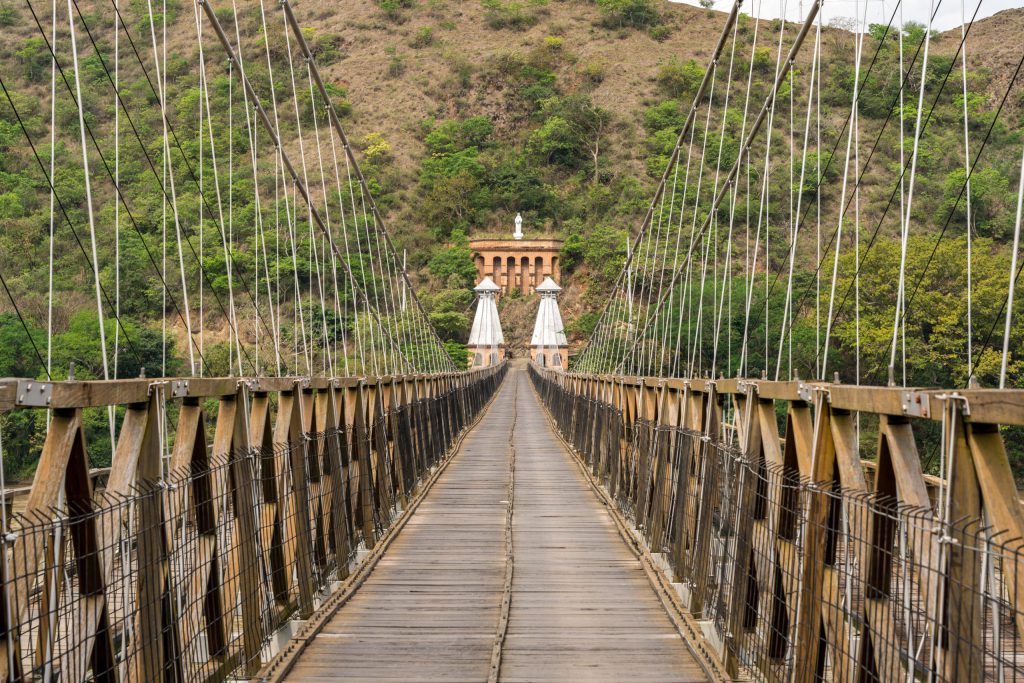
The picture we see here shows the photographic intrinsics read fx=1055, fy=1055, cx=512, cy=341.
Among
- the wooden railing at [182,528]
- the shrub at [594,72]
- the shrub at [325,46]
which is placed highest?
the shrub at [325,46]

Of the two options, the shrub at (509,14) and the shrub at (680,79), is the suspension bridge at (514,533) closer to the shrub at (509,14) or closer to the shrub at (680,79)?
the shrub at (680,79)

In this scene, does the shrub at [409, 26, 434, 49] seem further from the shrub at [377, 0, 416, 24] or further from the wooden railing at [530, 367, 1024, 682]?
the wooden railing at [530, 367, 1024, 682]

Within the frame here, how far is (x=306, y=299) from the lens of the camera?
4509 centimetres

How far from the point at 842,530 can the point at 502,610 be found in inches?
96.3

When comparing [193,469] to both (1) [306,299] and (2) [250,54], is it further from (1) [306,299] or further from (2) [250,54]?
(2) [250,54]

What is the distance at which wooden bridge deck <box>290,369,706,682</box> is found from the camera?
14.0 ft

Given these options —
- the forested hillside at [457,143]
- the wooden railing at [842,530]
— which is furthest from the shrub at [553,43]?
the wooden railing at [842,530]

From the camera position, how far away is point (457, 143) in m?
90.3

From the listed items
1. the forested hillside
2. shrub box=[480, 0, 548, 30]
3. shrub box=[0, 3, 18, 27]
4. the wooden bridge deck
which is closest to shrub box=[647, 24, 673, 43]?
the forested hillside

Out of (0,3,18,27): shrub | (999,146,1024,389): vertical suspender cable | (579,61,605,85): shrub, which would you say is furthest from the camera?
(579,61,605,85): shrub

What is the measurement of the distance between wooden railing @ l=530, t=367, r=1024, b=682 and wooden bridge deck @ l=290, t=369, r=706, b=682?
33 centimetres

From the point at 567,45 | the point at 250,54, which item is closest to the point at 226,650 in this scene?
the point at 250,54

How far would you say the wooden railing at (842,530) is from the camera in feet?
7.22

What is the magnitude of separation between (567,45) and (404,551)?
105m
